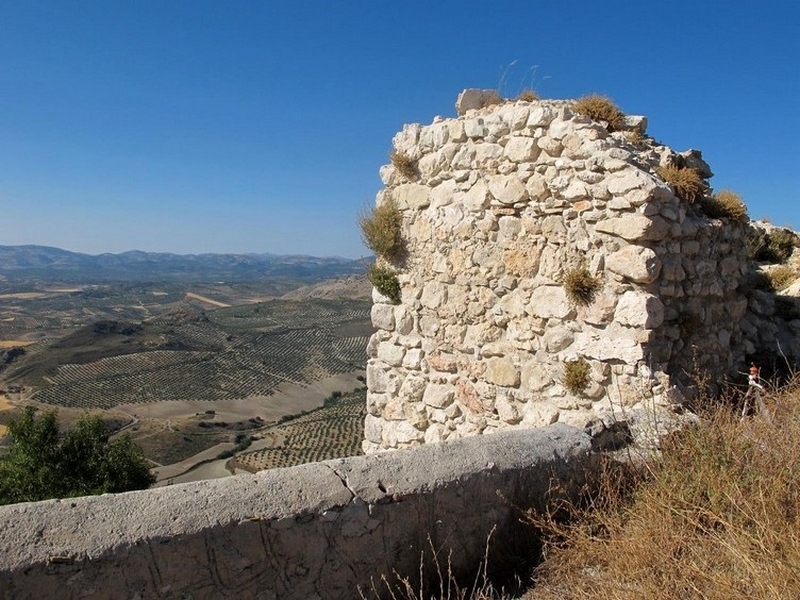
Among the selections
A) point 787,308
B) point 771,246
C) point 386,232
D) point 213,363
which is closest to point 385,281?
point 386,232

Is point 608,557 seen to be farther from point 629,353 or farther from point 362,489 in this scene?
point 629,353

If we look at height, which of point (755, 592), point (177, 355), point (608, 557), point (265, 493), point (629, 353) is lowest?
point (177, 355)

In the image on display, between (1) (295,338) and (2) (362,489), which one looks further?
(1) (295,338)

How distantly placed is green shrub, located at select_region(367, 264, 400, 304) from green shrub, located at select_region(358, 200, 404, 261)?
0.16 metres

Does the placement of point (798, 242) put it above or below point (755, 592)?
above

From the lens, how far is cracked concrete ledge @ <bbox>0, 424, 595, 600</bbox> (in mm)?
2053

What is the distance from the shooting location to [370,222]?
632 centimetres

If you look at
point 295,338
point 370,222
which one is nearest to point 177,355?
point 295,338

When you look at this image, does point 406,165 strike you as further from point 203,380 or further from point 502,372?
point 203,380

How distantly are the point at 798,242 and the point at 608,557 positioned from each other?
7.60m

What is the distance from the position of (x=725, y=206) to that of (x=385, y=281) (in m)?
3.35

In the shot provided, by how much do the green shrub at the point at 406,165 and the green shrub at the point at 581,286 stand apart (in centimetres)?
218

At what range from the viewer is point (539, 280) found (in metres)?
5.03

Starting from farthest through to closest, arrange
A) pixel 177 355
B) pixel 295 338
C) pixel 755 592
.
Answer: pixel 295 338
pixel 177 355
pixel 755 592
